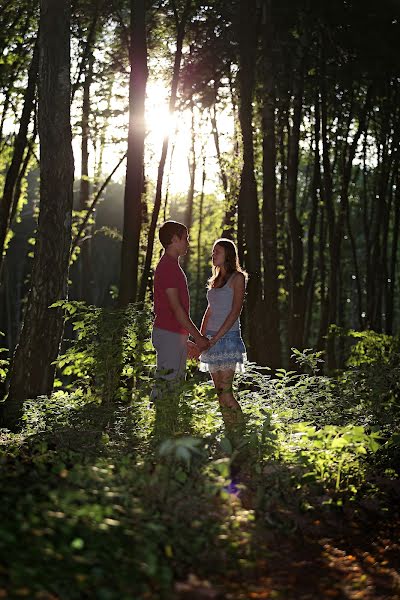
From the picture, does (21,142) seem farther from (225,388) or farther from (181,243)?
(225,388)

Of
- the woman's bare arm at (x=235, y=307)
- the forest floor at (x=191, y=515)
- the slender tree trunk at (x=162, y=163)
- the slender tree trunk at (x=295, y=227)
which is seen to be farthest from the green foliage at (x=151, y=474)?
the slender tree trunk at (x=295, y=227)

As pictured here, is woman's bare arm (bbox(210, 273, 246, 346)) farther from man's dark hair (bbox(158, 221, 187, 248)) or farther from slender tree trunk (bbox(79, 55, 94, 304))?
slender tree trunk (bbox(79, 55, 94, 304))

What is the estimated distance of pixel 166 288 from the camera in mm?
8453

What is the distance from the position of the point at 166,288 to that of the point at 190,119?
59.3 feet

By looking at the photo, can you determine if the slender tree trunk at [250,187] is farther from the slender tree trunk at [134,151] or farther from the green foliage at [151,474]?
the green foliage at [151,474]

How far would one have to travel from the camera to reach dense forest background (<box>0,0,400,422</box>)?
1101cm

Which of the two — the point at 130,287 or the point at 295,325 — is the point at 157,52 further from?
the point at 130,287

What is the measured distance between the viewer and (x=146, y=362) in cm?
972

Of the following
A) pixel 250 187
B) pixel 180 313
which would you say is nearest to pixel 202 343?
pixel 180 313

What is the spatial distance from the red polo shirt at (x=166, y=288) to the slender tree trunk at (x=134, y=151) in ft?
13.8

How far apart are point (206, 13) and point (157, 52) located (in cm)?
137

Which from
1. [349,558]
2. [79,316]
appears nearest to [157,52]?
[79,316]

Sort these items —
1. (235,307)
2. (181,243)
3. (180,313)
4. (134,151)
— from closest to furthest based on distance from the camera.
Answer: (180,313)
(181,243)
(235,307)
(134,151)

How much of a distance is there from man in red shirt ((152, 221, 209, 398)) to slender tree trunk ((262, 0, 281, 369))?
6891mm
